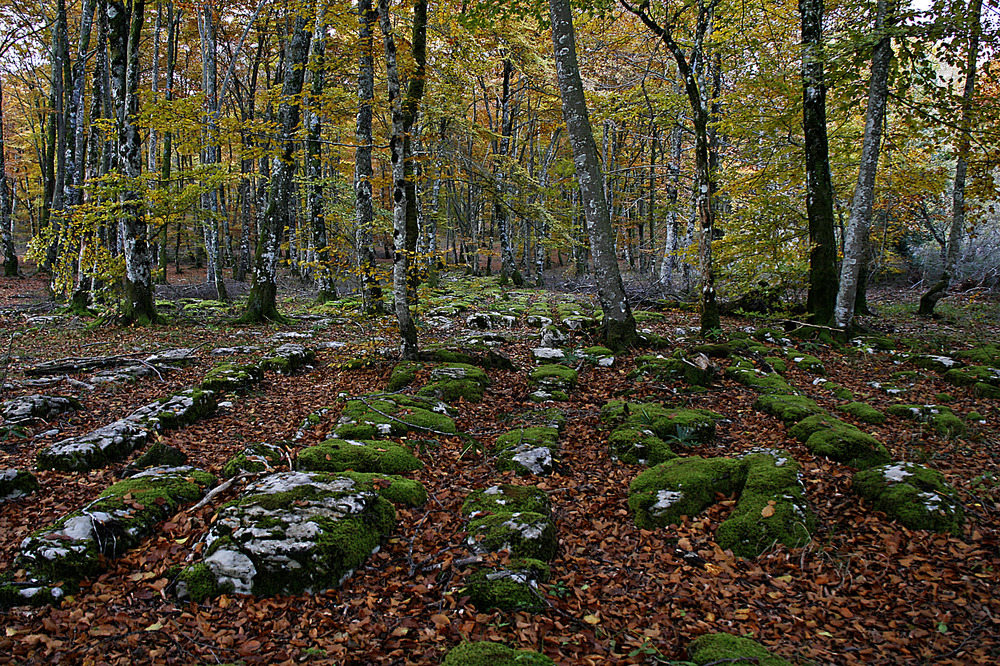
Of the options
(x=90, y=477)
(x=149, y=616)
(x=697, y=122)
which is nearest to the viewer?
(x=149, y=616)

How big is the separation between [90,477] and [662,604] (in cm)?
488

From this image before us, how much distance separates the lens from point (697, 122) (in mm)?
8141

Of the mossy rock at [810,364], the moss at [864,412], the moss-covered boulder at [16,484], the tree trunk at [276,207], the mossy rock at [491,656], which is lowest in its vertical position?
the mossy rock at [491,656]

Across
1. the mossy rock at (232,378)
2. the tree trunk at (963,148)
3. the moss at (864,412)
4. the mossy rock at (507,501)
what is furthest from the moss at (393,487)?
the tree trunk at (963,148)

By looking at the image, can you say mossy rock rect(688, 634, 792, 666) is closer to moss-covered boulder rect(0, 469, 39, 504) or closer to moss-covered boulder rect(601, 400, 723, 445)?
moss-covered boulder rect(601, 400, 723, 445)

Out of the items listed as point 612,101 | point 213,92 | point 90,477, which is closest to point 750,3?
point 612,101

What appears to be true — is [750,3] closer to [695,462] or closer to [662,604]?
[695,462]

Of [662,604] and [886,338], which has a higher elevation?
[886,338]

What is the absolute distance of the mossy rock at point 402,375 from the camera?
7195mm

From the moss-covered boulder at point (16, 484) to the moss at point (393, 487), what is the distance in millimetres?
2530

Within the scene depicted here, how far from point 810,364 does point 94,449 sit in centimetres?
939

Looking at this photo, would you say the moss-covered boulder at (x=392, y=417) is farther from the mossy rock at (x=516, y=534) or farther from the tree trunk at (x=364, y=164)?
the tree trunk at (x=364, y=164)

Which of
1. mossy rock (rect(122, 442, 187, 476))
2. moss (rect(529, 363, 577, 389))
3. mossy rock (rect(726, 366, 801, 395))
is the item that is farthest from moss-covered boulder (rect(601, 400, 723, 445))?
mossy rock (rect(122, 442, 187, 476))

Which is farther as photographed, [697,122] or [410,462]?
[697,122]
